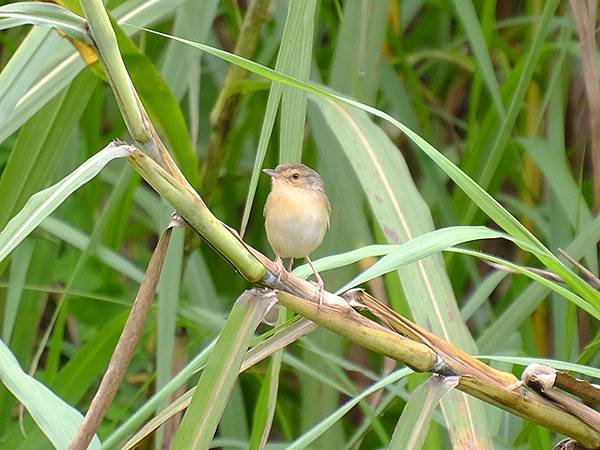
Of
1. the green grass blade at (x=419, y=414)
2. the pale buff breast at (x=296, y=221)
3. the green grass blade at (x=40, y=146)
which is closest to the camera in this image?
the green grass blade at (x=419, y=414)

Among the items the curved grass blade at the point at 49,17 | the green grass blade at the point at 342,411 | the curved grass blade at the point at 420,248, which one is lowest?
the green grass blade at the point at 342,411

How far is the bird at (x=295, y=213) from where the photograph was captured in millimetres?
1748

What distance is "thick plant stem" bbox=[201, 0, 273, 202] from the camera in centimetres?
193

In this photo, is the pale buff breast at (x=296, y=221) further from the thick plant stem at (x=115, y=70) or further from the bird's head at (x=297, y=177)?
the thick plant stem at (x=115, y=70)

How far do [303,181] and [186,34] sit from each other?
1.14 feet

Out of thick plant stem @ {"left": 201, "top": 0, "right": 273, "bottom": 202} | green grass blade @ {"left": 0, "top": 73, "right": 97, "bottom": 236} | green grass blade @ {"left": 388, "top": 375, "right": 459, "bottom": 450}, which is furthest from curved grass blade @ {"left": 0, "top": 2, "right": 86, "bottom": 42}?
thick plant stem @ {"left": 201, "top": 0, "right": 273, "bottom": 202}

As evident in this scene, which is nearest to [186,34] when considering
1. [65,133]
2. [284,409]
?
[65,133]

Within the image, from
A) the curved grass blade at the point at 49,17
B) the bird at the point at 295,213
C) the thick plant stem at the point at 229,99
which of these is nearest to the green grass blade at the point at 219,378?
the curved grass blade at the point at 49,17

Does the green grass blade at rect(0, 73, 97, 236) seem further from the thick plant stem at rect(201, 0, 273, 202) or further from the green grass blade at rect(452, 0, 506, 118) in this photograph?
the green grass blade at rect(452, 0, 506, 118)

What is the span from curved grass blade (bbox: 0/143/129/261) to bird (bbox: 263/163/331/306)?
76 cm

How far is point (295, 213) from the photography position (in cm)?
180

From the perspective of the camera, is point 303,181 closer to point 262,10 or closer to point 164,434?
point 262,10

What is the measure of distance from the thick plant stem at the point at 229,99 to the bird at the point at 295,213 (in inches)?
5.1

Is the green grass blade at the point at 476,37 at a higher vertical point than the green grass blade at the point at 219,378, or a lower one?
higher
